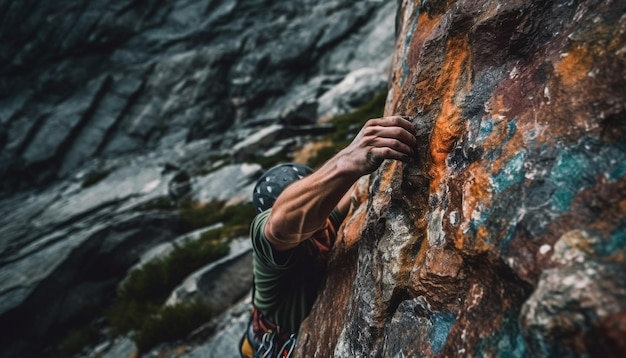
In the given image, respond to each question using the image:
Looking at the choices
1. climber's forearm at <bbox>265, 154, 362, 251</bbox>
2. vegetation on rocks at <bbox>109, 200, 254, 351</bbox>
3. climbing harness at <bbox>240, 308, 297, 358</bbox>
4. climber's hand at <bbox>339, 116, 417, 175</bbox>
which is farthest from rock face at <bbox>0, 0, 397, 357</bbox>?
climber's hand at <bbox>339, 116, 417, 175</bbox>

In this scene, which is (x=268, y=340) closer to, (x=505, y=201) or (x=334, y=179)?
(x=334, y=179)

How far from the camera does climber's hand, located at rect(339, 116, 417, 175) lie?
53.1 inches

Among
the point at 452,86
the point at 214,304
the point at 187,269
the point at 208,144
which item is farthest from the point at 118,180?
the point at 452,86

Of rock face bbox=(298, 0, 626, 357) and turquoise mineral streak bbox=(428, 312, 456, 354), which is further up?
rock face bbox=(298, 0, 626, 357)

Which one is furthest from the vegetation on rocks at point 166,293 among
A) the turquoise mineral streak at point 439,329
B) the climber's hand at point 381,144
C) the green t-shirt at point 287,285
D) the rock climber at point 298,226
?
the turquoise mineral streak at point 439,329

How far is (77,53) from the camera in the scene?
70.0 feet

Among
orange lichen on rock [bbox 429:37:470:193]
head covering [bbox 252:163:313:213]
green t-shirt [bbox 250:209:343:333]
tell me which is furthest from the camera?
head covering [bbox 252:163:313:213]

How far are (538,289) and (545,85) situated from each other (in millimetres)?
583

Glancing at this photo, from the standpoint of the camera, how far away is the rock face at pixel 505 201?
706 mm

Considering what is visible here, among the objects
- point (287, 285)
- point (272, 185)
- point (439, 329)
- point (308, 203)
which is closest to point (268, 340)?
point (287, 285)

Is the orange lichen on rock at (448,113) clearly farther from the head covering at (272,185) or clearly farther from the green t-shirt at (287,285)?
the head covering at (272,185)

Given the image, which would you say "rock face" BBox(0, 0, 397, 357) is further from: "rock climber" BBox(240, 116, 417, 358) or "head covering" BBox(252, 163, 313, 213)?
"rock climber" BBox(240, 116, 417, 358)

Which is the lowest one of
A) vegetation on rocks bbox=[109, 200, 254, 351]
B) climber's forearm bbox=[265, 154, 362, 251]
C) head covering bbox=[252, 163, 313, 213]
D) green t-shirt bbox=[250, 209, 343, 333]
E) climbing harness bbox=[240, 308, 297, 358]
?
vegetation on rocks bbox=[109, 200, 254, 351]

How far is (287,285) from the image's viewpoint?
82.3 inches
